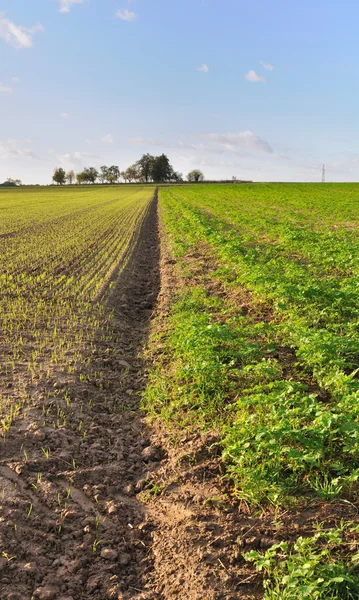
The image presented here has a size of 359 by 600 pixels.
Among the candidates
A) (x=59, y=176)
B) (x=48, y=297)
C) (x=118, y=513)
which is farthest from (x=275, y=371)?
(x=59, y=176)

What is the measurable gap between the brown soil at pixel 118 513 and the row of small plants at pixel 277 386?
0.75 feet

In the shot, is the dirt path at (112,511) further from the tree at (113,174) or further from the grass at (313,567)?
the tree at (113,174)

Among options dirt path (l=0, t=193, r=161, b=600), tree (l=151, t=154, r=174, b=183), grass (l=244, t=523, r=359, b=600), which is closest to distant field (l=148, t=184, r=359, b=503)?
grass (l=244, t=523, r=359, b=600)

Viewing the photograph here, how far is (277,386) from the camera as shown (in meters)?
5.44

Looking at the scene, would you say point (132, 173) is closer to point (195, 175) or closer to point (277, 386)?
point (195, 175)

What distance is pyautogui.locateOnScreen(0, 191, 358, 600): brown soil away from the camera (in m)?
3.45

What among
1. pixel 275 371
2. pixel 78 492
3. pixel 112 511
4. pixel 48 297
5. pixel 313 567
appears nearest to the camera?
pixel 313 567

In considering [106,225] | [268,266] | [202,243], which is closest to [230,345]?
[268,266]

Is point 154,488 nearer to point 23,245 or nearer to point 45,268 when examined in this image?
point 45,268

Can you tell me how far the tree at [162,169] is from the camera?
137 m

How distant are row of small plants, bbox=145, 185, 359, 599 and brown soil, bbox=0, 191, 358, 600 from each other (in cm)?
23

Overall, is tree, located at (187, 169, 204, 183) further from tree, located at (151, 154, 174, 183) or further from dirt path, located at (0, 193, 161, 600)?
dirt path, located at (0, 193, 161, 600)

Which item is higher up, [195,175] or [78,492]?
[195,175]

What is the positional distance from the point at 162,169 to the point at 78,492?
13956cm
